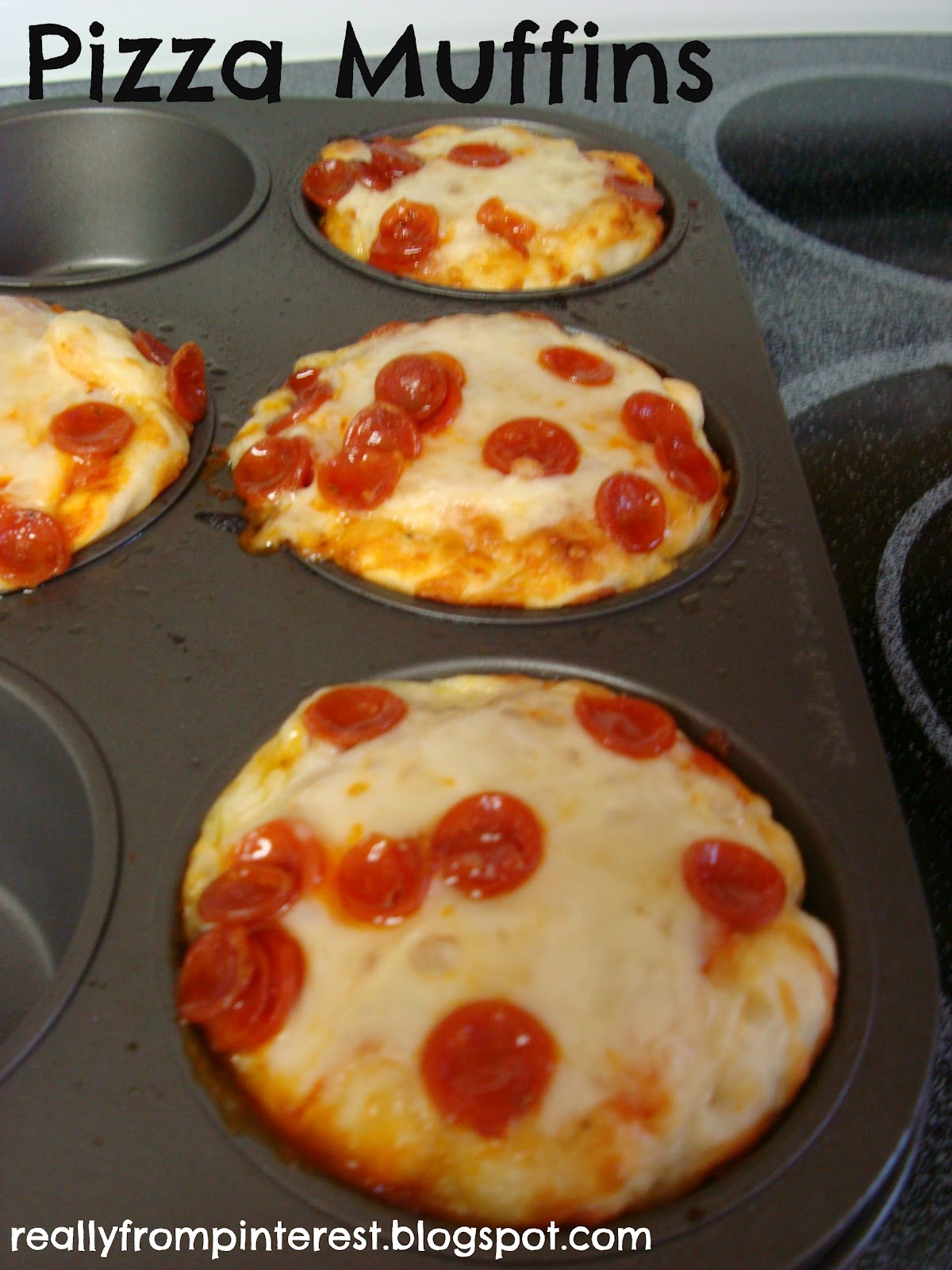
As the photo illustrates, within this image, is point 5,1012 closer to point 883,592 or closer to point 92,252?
point 883,592

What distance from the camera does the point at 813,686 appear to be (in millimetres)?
1680

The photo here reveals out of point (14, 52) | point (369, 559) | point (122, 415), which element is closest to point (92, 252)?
point (14, 52)

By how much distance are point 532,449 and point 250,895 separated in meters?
1.00

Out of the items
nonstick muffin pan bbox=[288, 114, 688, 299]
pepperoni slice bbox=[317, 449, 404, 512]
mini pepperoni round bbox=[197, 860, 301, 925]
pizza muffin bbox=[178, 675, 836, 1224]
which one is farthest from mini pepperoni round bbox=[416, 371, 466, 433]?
mini pepperoni round bbox=[197, 860, 301, 925]

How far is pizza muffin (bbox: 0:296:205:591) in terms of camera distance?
1855 mm

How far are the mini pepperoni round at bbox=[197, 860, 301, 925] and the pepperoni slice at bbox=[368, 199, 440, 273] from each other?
1686 mm

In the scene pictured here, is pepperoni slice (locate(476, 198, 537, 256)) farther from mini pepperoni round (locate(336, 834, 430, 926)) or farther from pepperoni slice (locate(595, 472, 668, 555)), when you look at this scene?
mini pepperoni round (locate(336, 834, 430, 926))

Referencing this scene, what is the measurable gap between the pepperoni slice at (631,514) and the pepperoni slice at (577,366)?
0.32m

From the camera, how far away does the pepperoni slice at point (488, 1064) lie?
1.23 meters

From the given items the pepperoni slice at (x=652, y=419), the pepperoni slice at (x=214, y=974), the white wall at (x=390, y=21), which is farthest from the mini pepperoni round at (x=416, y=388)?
the white wall at (x=390, y=21)

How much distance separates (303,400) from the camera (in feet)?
6.98

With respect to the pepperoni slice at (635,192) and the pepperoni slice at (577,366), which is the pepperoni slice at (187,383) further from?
the pepperoni slice at (635,192)

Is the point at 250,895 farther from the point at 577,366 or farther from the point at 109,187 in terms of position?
the point at 109,187

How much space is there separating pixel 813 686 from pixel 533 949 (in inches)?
25.9
